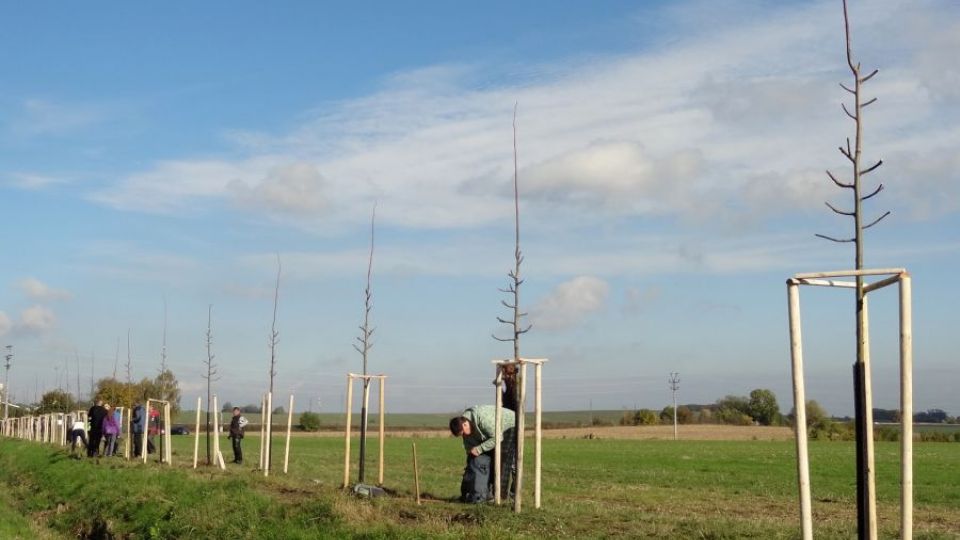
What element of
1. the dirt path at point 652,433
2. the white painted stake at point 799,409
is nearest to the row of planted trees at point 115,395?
the dirt path at point 652,433

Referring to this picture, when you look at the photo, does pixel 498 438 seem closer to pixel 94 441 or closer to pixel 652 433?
pixel 94 441

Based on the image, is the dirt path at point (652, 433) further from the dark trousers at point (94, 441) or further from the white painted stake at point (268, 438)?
the white painted stake at point (268, 438)

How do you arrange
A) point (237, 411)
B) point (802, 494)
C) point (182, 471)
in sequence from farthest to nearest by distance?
point (237, 411)
point (182, 471)
point (802, 494)

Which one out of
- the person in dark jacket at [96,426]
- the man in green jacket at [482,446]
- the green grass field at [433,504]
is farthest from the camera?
the person in dark jacket at [96,426]

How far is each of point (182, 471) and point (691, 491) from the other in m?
12.6

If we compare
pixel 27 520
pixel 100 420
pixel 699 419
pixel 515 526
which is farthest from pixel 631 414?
pixel 515 526

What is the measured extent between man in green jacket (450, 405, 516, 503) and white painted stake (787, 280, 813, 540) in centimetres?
853

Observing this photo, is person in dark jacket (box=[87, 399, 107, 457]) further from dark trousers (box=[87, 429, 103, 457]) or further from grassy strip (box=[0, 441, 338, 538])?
grassy strip (box=[0, 441, 338, 538])

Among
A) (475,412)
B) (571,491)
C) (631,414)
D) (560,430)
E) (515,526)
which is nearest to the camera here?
(515,526)

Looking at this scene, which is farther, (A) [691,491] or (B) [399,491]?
(A) [691,491]

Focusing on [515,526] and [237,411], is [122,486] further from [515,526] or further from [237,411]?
[515,526]

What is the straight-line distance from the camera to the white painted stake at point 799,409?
29.0ft

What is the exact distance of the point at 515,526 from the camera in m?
13.9

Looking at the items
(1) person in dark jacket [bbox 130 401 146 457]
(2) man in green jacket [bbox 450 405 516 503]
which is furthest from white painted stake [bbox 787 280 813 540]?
(1) person in dark jacket [bbox 130 401 146 457]
